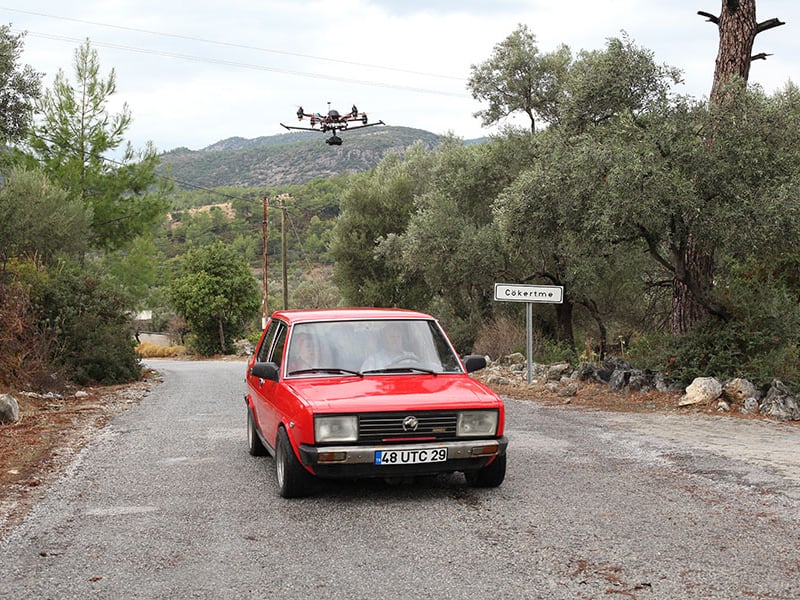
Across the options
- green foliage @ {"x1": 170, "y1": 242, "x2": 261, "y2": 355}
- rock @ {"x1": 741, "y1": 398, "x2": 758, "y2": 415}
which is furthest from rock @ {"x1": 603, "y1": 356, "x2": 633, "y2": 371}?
green foliage @ {"x1": 170, "y1": 242, "x2": 261, "y2": 355}

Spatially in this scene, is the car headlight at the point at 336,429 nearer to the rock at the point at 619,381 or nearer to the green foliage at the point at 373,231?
the rock at the point at 619,381

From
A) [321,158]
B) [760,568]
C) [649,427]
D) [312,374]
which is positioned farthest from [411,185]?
[321,158]

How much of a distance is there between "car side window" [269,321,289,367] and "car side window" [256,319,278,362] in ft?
0.56

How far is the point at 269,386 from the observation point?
27.2 ft

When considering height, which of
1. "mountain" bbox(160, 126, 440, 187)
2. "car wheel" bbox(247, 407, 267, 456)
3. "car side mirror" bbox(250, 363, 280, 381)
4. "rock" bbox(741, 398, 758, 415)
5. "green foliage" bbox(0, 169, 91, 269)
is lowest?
"rock" bbox(741, 398, 758, 415)

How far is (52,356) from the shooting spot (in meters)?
19.3

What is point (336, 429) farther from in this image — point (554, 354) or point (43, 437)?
point (554, 354)

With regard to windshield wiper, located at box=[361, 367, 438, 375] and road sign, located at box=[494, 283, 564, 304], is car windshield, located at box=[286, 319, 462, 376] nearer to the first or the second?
windshield wiper, located at box=[361, 367, 438, 375]

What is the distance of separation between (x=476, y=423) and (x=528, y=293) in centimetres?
986

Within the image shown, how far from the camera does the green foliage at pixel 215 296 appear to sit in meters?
56.8

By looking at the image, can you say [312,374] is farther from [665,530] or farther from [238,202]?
[238,202]

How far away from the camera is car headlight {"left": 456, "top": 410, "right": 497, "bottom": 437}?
7.04 meters

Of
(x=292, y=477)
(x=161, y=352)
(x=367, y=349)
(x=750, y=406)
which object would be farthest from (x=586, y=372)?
(x=161, y=352)

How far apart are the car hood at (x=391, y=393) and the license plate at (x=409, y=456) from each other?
1.12ft
